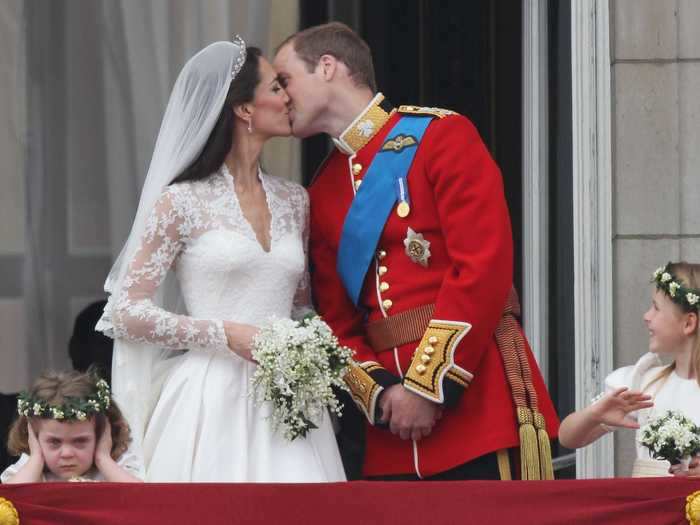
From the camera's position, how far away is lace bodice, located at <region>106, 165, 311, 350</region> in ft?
17.3

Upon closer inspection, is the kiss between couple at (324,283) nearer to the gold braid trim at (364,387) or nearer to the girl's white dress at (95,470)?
the gold braid trim at (364,387)

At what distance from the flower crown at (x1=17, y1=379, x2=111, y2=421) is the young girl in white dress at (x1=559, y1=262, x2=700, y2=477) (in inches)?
48.2

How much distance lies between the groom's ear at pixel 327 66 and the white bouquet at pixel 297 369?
0.83 m

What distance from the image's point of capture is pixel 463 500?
15.1 ft

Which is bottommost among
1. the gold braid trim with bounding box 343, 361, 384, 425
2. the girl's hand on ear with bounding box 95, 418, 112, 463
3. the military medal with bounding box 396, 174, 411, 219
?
the girl's hand on ear with bounding box 95, 418, 112, 463

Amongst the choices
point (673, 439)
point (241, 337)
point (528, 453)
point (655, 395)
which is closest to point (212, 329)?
point (241, 337)

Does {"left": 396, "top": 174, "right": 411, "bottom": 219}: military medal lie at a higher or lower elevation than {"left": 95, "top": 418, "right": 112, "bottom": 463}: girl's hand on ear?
higher

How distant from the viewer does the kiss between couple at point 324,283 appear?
5250 mm

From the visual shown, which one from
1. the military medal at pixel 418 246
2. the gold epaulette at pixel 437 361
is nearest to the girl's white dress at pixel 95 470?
the gold epaulette at pixel 437 361

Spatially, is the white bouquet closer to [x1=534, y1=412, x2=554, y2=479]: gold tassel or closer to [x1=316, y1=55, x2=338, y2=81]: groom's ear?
[x1=534, y1=412, x2=554, y2=479]: gold tassel

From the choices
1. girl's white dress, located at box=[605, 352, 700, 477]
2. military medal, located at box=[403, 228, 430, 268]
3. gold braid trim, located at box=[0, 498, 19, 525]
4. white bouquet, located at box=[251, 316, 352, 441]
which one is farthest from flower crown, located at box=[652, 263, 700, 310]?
gold braid trim, located at box=[0, 498, 19, 525]

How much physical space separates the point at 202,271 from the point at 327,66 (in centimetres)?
74

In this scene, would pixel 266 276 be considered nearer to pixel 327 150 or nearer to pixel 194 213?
pixel 194 213

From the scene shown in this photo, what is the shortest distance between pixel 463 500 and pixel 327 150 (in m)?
3.04
